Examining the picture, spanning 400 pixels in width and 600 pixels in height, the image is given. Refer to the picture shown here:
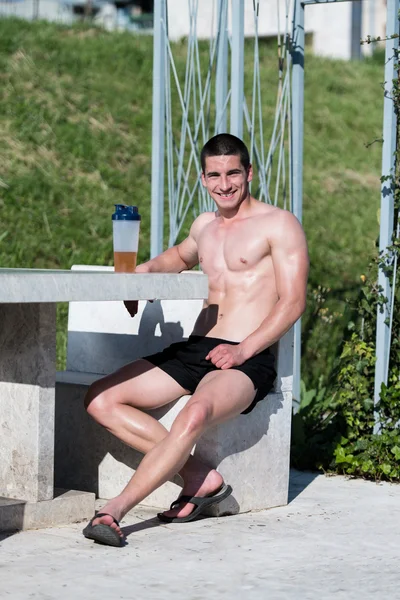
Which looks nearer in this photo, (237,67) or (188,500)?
(188,500)

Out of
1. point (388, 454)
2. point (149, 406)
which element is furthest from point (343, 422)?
point (149, 406)

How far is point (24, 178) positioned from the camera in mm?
12547

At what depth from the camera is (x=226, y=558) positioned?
13.9 ft

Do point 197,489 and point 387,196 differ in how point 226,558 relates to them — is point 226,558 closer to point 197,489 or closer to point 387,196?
point 197,489

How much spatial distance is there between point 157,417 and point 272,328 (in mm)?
679

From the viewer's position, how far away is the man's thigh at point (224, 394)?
4668 millimetres

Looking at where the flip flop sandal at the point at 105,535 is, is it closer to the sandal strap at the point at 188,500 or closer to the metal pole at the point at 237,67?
the sandal strap at the point at 188,500

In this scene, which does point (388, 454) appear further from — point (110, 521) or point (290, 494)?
point (110, 521)

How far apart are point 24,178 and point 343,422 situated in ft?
23.7

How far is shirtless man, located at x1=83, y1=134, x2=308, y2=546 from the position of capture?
484 centimetres

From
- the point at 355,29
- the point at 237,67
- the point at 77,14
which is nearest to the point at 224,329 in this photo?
the point at 237,67

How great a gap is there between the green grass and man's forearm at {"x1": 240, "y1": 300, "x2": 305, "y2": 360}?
14.3ft

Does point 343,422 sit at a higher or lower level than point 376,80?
lower

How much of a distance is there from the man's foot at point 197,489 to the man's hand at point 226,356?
46cm
